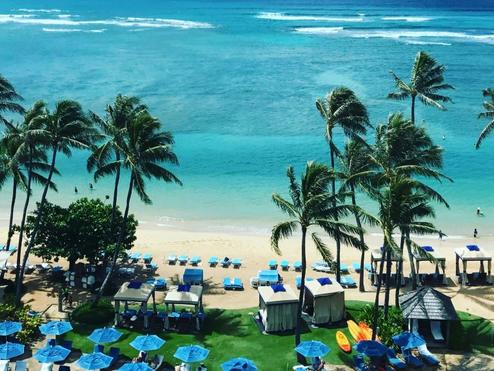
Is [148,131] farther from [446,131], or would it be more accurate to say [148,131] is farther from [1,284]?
[446,131]

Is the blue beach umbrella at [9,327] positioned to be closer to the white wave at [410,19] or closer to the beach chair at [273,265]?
the beach chair at [273,265]

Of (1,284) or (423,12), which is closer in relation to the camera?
(1,284)

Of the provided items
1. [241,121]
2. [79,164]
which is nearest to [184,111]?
[241,121]

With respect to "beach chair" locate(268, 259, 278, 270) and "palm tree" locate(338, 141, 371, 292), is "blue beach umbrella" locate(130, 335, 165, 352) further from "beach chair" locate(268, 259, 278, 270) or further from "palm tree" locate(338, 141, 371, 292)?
"beach chair" locate(268, 259, 278, 270)

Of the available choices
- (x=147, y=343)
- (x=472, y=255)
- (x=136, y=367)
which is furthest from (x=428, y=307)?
(x=136, y=367)

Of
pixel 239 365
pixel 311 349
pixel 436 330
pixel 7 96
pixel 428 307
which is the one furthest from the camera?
pixel 7 96

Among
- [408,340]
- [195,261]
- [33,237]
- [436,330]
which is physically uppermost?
[33,237]

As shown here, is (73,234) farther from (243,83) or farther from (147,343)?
(243,83)

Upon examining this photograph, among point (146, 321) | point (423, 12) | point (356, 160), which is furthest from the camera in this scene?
point (423, 12)
